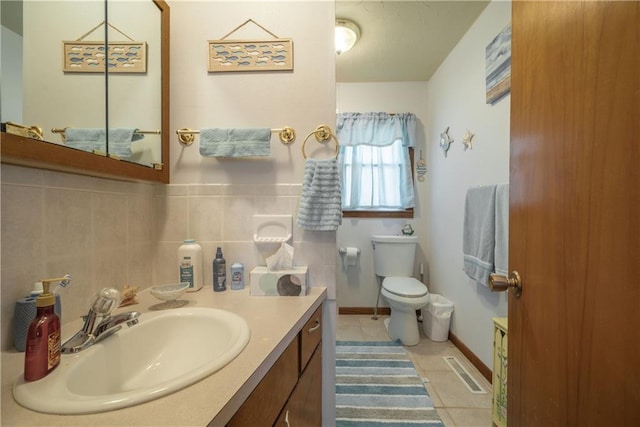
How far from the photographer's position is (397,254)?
238cm

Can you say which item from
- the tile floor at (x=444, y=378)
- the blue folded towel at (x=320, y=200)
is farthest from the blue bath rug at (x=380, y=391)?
the blue folded towel at (x=320, y=200)

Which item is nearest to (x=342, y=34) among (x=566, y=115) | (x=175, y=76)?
(x=175, y=76)

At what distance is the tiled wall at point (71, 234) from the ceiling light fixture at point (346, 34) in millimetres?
1690

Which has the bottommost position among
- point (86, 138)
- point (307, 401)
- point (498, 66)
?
point (307, 401)

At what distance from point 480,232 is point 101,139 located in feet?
6.27

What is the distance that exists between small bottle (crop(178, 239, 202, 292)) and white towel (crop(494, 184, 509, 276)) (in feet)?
5.18

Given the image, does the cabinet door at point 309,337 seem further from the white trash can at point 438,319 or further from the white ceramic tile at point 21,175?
the white trash can at point 438,319

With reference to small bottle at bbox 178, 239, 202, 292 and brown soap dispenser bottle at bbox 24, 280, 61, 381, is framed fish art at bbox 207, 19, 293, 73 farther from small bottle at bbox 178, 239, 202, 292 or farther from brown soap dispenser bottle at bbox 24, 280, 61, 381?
brown soap dispenser bottle at bbox 24, 280, 61, 381

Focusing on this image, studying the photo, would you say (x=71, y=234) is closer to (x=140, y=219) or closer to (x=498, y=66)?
(x=140, y=219)

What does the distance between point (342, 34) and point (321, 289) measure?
5.98 ft

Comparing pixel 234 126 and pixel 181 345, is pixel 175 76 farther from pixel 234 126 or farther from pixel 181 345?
pixel 181 345

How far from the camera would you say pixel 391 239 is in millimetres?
2393

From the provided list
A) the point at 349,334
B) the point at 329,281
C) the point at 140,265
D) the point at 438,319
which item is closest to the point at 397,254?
the point at 438,319

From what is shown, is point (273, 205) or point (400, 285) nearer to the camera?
point (273, 205)
